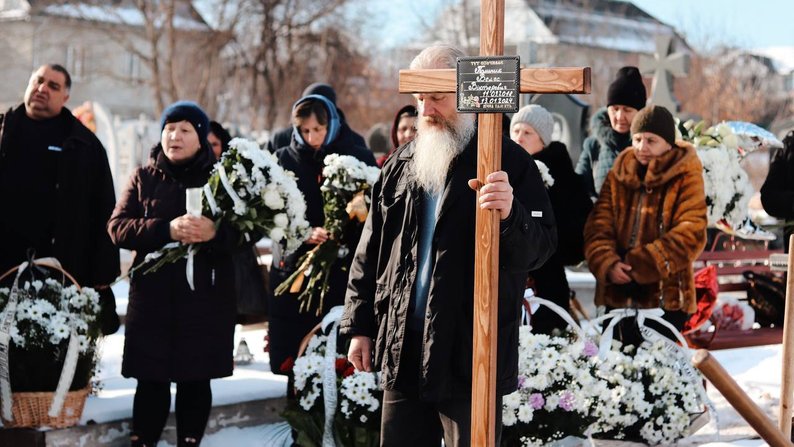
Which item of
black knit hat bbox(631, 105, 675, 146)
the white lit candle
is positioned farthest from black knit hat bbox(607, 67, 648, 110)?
the white lit candle

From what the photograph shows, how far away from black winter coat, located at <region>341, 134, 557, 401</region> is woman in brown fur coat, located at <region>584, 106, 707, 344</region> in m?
2.20

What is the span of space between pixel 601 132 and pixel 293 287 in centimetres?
259

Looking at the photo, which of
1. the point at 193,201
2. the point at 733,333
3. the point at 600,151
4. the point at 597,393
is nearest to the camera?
the point at 597,393

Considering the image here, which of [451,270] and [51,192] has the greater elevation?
[51,192]

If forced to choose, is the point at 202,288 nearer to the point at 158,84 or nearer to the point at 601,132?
the point at 601,132

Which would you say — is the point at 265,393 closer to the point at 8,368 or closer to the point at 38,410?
the point at 38,410

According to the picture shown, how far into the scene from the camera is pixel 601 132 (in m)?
7.84

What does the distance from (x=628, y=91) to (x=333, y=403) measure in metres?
3.15

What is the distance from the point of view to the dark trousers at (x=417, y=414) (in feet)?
13.4

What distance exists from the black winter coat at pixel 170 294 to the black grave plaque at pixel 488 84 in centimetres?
241

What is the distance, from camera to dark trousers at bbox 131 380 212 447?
19.2 feet

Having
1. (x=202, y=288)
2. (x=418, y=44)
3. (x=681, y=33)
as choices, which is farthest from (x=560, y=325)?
(x=681, y=33)

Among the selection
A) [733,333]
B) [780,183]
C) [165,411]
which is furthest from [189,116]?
[733,333]

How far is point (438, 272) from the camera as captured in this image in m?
4.00
